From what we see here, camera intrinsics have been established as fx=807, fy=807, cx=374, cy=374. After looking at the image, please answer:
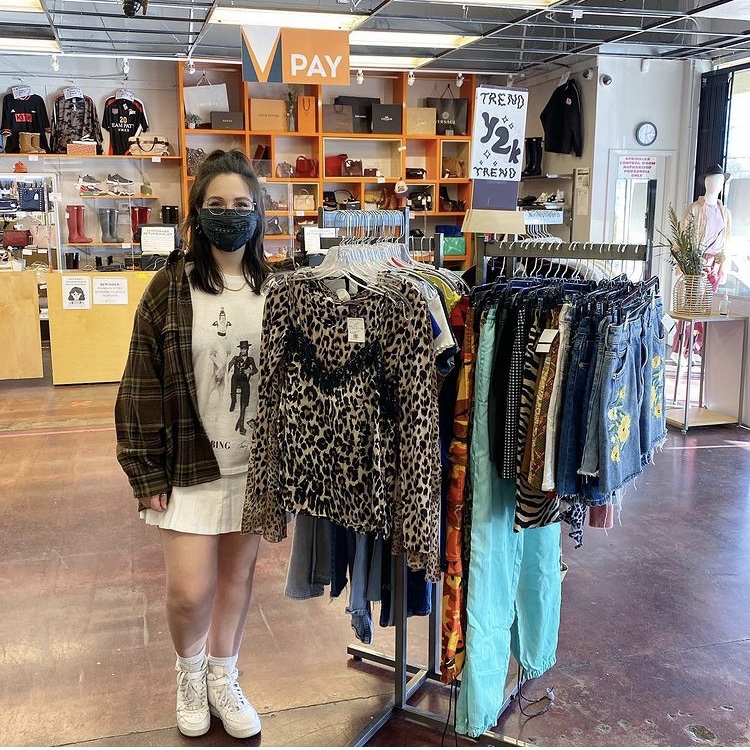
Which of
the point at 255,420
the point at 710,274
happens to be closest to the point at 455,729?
the point at 255,420

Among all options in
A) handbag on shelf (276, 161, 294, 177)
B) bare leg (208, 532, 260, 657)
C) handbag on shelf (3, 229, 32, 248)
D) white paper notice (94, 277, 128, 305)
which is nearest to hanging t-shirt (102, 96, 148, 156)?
handbag on shelf (3, 229, 32, 248)

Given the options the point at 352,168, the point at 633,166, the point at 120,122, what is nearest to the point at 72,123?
the point at 120,122

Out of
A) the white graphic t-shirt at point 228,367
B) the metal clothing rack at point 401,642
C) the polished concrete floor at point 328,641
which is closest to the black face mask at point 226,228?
the white graphic t-shirt at point 228,367

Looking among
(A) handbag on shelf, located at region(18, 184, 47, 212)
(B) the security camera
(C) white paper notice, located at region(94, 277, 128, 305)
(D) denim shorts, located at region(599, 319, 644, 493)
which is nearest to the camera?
(D) denim shorts, located at region(599, 319, 644, 493)

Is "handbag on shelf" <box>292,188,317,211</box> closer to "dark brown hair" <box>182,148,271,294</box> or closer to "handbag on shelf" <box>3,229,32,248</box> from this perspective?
"handbag on shelf" <box>3,229,32,248</box>

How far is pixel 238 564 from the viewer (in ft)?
7.31

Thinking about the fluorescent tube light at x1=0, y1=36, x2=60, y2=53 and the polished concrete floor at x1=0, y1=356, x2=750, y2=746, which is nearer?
the polished concrete floor at x1=0, y1=356, x2=750, y2=746

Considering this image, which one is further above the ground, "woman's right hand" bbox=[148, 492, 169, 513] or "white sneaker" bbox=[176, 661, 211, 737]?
"woman's right hand" bbox=[148, 492, 169, 513]

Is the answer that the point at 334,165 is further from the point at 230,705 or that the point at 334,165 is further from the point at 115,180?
the point at 230,705

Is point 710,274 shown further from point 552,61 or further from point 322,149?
point 322,149

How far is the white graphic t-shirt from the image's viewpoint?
2.05 metres

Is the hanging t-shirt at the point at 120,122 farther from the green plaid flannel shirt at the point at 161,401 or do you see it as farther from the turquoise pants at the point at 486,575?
the turquoise pants at the point at 486,575

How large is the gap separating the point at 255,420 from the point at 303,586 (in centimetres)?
56

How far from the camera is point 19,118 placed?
8.64 meters
